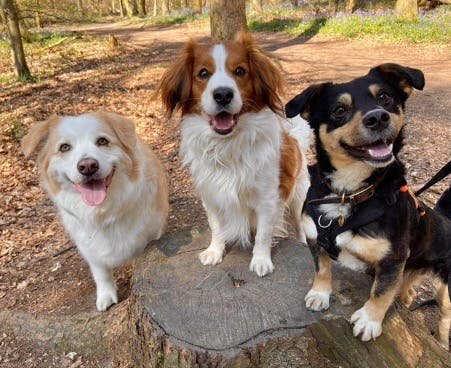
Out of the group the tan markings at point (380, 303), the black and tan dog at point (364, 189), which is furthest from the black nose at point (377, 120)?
the tan markings at point (380, 303)

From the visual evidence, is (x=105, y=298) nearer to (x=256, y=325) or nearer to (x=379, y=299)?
(x=256, y=325)

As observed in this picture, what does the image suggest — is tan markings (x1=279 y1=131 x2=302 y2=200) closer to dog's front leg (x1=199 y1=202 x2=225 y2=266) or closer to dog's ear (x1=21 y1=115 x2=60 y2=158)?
dog's front leg (x1=199 y1=202 x2=225 y2=266)

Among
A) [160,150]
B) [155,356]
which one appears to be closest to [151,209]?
[155,356]

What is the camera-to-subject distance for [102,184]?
8.64ft

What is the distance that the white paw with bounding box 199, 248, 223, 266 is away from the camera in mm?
2862

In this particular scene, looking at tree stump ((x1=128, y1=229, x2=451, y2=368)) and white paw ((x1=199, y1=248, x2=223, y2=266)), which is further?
white paw ((x1=199, y1=248, x2=223, y2=266))

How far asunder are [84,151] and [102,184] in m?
0.25

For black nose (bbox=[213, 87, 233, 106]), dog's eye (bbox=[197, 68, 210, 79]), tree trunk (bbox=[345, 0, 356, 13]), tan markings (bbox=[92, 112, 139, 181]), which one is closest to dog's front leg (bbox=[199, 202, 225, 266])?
tan markings (bbox=[92, 112, 139, 181])

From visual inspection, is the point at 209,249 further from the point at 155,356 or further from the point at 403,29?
the point at 403,29

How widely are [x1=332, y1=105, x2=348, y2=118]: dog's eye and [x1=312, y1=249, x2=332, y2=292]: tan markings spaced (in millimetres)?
812

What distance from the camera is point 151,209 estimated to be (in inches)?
126

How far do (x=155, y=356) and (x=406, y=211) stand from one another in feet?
5.44

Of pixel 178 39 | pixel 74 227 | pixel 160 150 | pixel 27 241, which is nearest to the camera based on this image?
pixel 74 227

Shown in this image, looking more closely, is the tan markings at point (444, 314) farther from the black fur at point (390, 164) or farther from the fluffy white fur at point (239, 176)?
the fluffy white fur at point (239, 176)
